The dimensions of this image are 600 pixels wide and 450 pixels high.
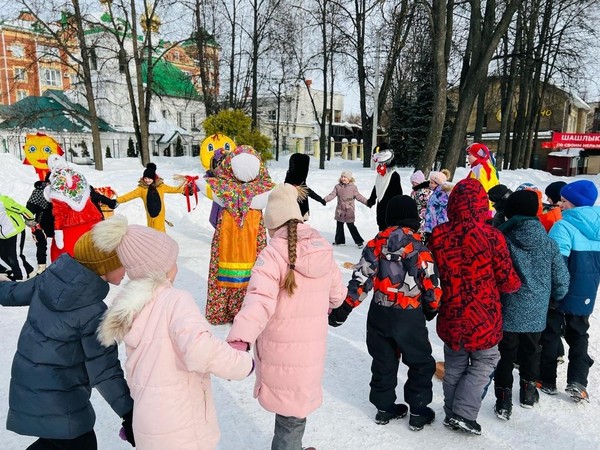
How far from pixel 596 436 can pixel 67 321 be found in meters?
3.53

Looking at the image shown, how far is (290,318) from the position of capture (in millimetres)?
2396

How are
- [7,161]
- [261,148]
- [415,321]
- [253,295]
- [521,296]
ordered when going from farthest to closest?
1. [261,148]
2. [7,161]
3. [521,296]
4. [415,321]
5. [253,295]

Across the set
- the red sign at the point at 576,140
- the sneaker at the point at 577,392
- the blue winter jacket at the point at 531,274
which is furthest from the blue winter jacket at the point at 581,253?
the red sign at the point at 576,140

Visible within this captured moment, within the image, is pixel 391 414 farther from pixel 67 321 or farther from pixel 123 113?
pixel 123 113

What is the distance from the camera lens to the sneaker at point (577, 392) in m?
3.41

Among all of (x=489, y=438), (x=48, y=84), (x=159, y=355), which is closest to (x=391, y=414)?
(x=489, y=438)

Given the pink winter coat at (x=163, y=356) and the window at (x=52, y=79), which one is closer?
the pink winter coat at (x=163, y=356)

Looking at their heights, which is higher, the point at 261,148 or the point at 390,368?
the point at 261,148

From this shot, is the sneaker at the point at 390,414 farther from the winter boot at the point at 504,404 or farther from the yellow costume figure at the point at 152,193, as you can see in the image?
the yellow costume figure at the point at 152,193

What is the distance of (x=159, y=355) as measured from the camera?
6.13ft

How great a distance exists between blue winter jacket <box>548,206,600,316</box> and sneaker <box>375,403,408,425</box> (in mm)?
1571

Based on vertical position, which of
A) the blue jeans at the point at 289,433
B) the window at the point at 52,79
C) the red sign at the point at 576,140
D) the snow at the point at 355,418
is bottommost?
the snow at the point at 355,418

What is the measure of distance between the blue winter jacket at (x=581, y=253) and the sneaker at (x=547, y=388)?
67 cm

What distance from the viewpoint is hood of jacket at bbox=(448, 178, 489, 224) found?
2.85 m
